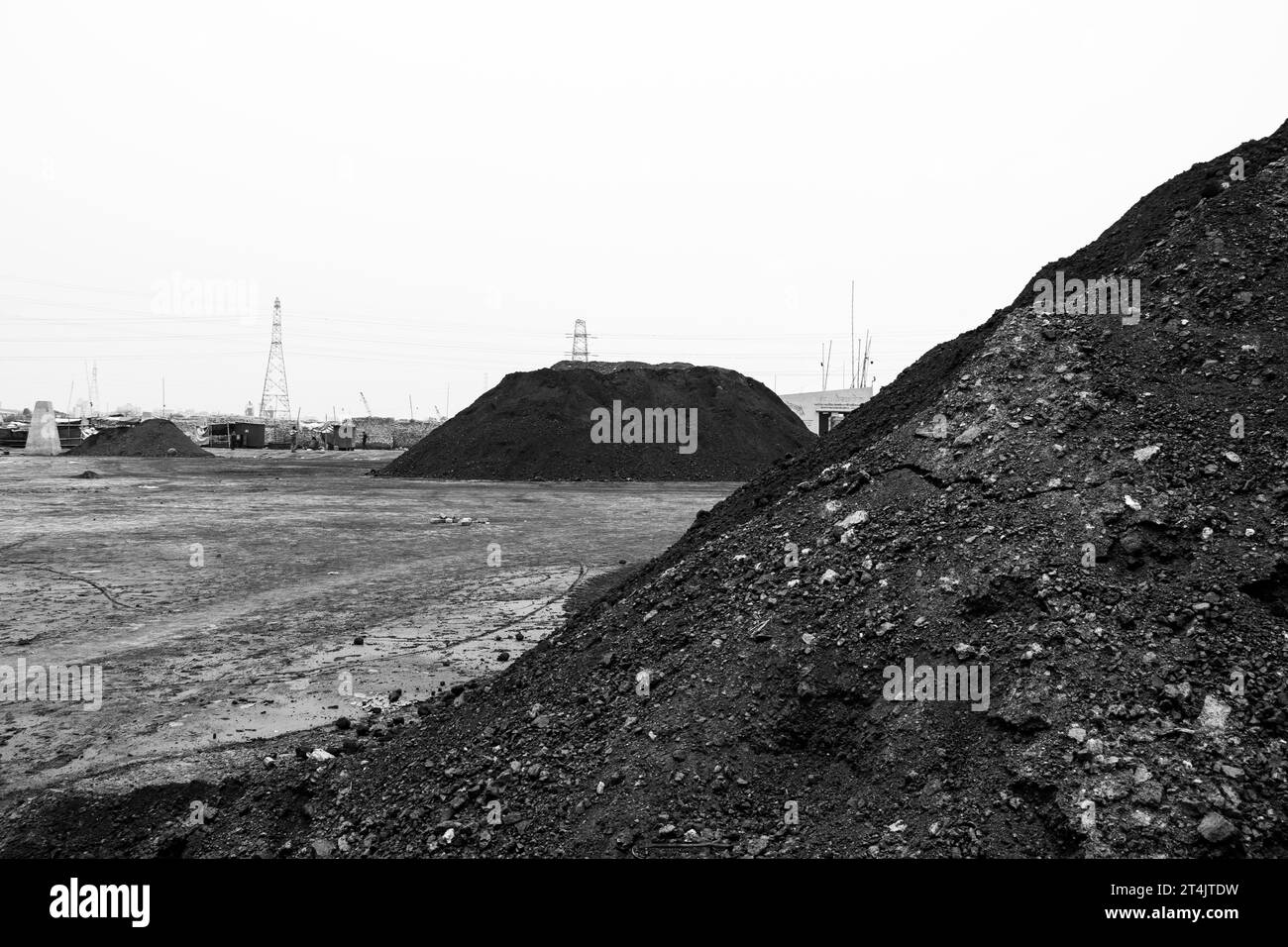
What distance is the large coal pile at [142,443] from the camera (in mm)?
45781

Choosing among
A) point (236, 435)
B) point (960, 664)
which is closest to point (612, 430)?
point (960, 664)

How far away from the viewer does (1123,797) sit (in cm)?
289

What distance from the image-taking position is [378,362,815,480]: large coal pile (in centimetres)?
3350

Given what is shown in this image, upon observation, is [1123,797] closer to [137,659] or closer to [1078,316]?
[1078,316]

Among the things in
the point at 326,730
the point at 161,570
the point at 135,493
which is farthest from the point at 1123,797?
the point at 135,493

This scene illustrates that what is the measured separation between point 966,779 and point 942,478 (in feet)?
6.78

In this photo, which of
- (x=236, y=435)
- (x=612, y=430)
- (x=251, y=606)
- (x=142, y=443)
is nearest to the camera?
(x=251, y=606)

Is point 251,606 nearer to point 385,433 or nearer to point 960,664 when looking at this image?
point 960,664

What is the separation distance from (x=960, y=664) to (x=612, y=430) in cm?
3276

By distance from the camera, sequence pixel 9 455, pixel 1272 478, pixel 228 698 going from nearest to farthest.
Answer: pixel 1272 478 → pixel 228 698 → pixel 9 455

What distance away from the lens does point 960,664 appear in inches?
142

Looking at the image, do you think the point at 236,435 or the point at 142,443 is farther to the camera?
the point at 236,435

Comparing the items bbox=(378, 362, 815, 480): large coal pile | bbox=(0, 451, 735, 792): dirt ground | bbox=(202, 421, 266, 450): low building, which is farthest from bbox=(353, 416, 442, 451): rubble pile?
bbox=(0, 451, 735, 792): dirt ground

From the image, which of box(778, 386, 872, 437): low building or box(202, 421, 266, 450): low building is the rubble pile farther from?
box(778, 386, 872, 437): low building
